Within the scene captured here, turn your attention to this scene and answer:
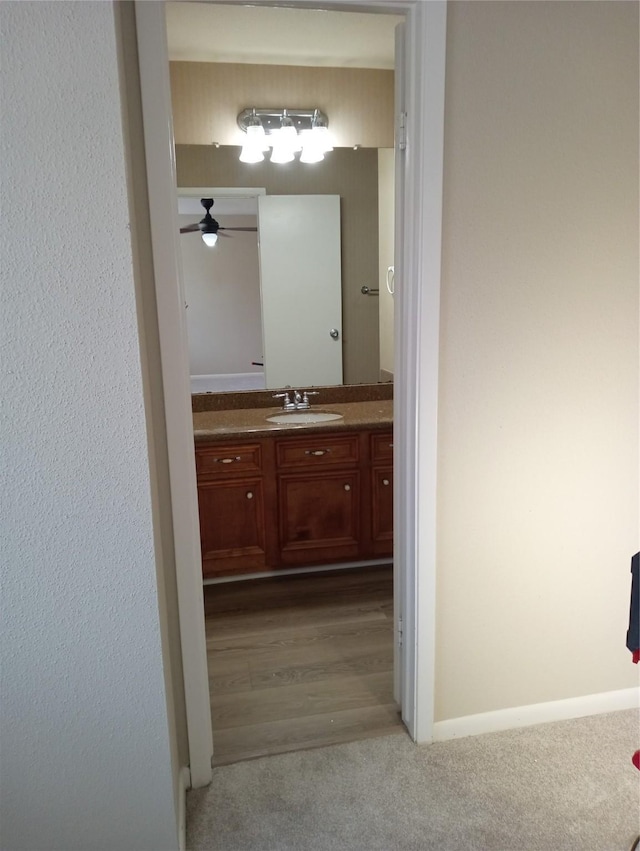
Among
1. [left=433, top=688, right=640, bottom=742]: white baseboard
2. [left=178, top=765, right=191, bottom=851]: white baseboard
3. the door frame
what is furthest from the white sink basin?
[left=178, top=765, right=191, bottom=851]: white baseboard

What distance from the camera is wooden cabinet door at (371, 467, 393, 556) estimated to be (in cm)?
293

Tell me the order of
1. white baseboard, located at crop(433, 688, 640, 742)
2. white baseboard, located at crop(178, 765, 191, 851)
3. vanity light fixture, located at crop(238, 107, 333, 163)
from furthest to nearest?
1. vanity light fixture, located at crop(238, 107, 333, 163)
2. white baseboard, located at crop(433, 688, 640, 742)
3. white baseboard, located at crop(178, 765, 191, 851)

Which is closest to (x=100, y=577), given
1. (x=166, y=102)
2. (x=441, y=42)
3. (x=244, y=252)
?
(x=166, y=102)

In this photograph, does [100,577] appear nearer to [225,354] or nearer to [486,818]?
[486,818]

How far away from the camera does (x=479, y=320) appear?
65.1 inches

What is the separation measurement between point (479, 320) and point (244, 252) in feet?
5.72

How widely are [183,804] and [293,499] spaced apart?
1455mm

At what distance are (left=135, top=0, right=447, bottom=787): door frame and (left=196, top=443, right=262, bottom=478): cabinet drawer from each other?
107 centimetres

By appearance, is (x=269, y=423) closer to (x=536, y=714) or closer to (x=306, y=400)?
(x=306, y=400)

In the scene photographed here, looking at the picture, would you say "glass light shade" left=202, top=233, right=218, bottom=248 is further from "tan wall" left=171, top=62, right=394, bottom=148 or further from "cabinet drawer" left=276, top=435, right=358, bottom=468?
"cabinet drawer" left=276, top=435, right=358, bottom=468

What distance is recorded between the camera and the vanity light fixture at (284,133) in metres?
2.75

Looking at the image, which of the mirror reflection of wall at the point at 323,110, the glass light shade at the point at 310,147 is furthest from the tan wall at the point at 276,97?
the glass light shade at the point at 310,147

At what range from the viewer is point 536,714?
1941 millimetres

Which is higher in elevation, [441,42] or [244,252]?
[441,42]
